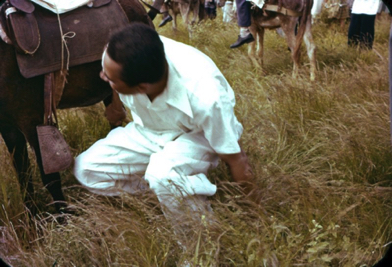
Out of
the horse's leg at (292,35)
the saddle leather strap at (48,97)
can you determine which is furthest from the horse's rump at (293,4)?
the saddle leather strap at (48,97)

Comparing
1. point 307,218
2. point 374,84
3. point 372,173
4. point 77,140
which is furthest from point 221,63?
point 307,218

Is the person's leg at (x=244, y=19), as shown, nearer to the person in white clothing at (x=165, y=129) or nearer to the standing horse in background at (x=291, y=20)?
the standing horse in background at (x=291, y=20)

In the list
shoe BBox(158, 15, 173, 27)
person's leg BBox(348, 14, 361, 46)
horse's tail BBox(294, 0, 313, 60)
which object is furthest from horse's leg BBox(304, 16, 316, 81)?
shoe BBox(158, 15, 173, 27)

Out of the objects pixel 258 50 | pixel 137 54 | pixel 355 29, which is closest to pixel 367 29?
pixel 355 29

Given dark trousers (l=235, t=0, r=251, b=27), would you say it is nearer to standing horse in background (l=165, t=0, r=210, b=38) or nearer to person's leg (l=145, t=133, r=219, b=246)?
standing horse in background (l=165, t=0, r=210, b=38)

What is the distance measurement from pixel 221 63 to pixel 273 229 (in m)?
3.86

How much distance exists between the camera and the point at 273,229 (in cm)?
206

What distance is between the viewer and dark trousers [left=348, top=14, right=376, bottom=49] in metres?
5.81

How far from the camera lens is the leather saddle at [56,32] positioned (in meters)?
2.36

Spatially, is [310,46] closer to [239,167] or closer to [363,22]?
[363,22]

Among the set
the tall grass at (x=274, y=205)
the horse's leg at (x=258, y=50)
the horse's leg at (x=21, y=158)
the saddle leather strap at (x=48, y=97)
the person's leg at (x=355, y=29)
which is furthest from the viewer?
the person's leg at (x=355, y=29)

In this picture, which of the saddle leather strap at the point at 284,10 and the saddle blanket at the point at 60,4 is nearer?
the saddle blanket at the point at 60,4

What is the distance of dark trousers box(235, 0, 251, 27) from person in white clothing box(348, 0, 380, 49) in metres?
1.36

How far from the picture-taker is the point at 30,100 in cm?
246
